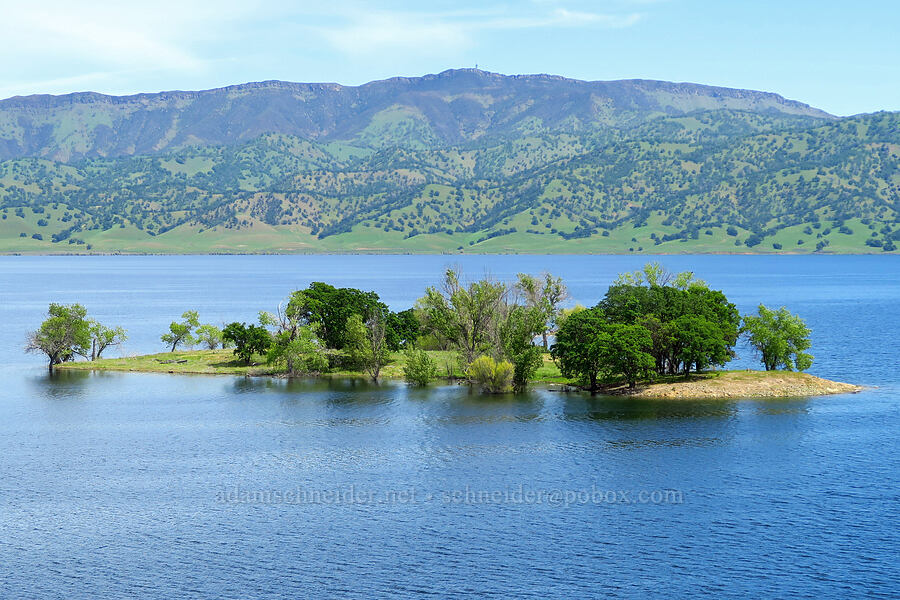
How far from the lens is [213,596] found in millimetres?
62625

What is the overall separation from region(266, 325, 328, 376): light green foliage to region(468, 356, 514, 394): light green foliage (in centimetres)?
3080

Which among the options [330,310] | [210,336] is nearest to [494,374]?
[330,310]

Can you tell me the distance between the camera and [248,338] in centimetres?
16225

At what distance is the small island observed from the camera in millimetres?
132625

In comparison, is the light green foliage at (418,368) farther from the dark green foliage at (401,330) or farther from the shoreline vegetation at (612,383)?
the dark green foliage at (401,330)

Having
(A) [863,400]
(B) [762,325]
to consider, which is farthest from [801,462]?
(B) [762,325]

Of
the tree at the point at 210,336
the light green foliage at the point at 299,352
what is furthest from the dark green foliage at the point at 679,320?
the tree at the point at 210,336

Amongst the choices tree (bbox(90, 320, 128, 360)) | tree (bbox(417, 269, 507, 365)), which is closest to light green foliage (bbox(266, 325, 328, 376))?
tree (bbox(417, 269, 507, 365))

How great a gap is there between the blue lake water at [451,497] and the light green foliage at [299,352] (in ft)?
71.0

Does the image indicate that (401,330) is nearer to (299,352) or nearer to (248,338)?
(299,352)

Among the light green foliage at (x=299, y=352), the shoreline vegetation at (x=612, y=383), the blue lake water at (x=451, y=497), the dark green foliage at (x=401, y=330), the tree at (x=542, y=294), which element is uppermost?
the tree at (x=542, y=294)

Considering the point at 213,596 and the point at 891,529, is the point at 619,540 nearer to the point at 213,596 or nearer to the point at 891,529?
the point at 891,529

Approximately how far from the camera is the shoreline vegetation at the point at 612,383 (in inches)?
5162

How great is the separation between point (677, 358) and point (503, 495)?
209 feet
